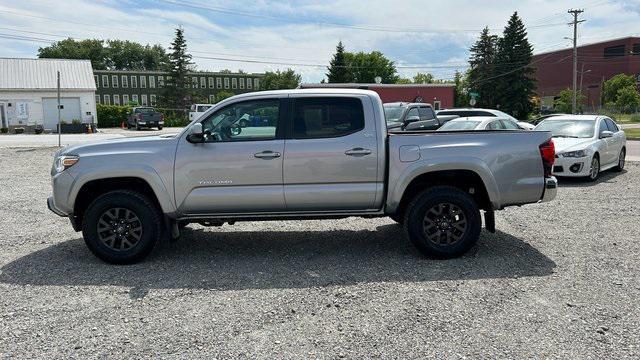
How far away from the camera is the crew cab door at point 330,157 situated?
5.41 meters

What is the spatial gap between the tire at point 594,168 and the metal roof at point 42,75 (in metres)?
40.7

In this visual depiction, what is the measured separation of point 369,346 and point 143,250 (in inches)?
120

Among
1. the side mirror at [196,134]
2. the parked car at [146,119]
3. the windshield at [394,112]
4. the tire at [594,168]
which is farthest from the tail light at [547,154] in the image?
the parked car at [146,119]

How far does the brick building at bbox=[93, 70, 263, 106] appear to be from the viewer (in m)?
90.0

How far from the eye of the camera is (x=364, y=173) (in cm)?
546

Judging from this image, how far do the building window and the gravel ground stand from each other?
8849 cm

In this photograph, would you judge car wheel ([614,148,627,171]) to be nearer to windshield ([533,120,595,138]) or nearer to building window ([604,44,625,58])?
windshield ([533,120,595,138])

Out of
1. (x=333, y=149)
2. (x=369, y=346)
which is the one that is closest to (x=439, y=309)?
(x=369, y=346)

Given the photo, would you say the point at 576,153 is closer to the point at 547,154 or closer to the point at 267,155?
the point at 547,154

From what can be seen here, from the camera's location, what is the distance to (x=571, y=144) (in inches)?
445

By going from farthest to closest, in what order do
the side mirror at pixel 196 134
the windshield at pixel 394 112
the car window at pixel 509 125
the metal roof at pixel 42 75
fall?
the metal roof at pixel 42 75 → the windshield at pixel 394 112 → the car window at pixel 509 125 → the side mirror at pixel 196 134

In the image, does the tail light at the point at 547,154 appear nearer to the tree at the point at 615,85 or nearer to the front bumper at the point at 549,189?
the front bumper at the point at 549,189

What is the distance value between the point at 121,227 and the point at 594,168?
33.3ft

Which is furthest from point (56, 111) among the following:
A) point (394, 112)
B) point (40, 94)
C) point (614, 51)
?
point (614, 51)
